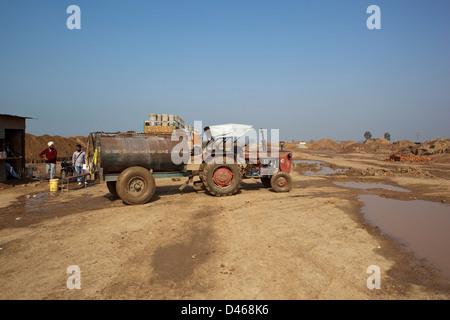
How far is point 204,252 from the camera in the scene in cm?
546

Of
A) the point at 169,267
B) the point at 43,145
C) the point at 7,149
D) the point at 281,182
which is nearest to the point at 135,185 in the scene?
the point at 169,267

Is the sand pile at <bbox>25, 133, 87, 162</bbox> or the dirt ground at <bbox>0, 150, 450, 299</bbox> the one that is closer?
the dirt ground at <bbox>0, 150, 450, 299</bbox>

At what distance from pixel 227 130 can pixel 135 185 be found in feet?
13.8

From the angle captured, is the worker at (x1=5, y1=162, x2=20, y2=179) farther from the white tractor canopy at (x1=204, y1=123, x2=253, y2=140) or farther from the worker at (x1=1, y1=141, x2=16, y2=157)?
the white tractor canopy at (x1=204, y1=123, x2=253, y2=140)

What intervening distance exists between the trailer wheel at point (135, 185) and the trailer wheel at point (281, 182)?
5.21 m

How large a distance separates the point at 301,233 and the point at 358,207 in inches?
147

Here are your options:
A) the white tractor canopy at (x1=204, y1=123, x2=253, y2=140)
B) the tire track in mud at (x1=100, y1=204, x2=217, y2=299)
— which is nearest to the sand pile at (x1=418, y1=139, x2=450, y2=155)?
the white tractor canopy at (x1=204, y1=123, x2=253, y2=140)

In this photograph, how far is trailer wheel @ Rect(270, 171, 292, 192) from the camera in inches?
459

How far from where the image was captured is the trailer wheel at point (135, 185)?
924 cm

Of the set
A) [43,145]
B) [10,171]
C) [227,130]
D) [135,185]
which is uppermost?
[43,145]

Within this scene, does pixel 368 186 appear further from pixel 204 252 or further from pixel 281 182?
pixel 204 252

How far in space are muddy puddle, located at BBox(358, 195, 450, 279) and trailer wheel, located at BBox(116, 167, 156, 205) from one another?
724 centimetres

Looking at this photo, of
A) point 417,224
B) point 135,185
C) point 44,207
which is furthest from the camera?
point 135,185
